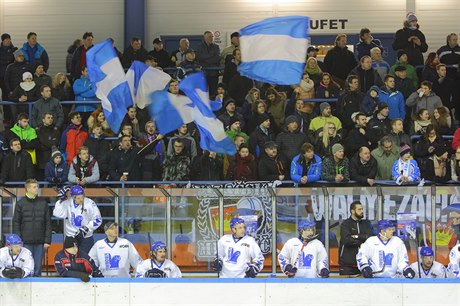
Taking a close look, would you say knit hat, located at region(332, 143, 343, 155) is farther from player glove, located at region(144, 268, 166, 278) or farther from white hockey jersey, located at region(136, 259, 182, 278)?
player glove, located at region(144, 268, 166, 278)

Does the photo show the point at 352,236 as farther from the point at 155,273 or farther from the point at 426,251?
the point at 155,273

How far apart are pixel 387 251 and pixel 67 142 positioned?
6.36 metres

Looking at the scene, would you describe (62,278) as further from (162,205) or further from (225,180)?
(225,180)

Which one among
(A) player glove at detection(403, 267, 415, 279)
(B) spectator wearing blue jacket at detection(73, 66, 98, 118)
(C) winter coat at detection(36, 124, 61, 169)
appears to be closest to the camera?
(A) player glove at detection(403, 267, 415, 279)

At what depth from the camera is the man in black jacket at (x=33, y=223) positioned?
59.9ft

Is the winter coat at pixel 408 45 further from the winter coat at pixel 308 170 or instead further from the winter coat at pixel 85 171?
the winter coat at pixel 85 171

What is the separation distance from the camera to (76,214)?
18.6 m

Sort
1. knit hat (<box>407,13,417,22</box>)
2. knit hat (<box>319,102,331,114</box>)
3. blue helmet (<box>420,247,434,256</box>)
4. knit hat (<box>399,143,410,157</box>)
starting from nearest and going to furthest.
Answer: blue helmet (<box>420,247,434,256</box>) → knit hat (<box>399,143,410,157</box>) → knit hat (<box>319,102,331,114</box>) → knit hat (<box>407,13,417,22</box>)

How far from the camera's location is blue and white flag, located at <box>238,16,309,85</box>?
17062 mm

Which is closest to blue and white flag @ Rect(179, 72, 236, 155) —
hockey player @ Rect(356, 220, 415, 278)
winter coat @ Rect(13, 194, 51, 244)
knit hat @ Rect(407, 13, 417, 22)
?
hockey player @ Rect(356, 220, 415, 278)

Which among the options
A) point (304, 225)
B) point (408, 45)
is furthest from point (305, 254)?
point (408, 45)

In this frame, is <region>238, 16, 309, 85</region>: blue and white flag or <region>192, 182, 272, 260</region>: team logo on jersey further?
<region>192, 182, 272, 260</region>: team logo on jersey

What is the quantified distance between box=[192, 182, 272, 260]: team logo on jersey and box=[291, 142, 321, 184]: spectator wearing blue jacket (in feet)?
2.89
